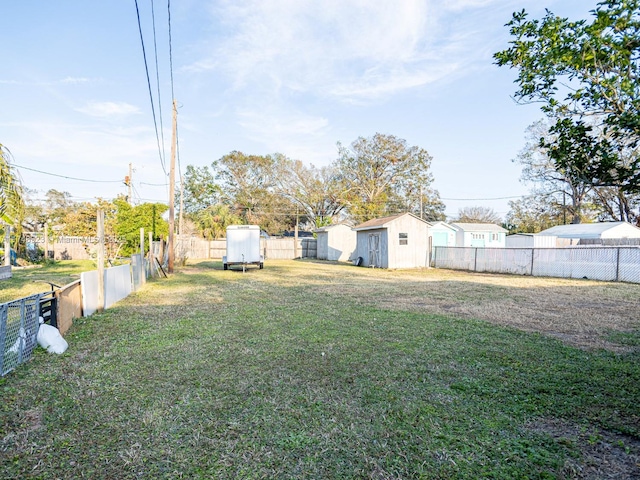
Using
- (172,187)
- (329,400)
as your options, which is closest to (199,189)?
(172,187)

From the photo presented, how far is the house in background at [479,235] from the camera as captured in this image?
29.7 metres

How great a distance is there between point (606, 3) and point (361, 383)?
149 inches

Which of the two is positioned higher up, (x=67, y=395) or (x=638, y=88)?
(x=638, y=88)

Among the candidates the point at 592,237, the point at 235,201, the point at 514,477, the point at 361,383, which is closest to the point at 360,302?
the point at 361,383

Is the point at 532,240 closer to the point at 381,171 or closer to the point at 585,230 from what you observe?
the point at 585,230

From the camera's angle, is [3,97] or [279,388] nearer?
[279,388]

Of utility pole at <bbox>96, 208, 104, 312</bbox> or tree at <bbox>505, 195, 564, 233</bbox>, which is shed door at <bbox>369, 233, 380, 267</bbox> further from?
tree at <bbox>505, 195, 564, 233</bbox>

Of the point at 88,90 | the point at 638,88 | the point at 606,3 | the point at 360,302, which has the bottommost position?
the point at 360,302

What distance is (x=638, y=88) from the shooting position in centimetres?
265

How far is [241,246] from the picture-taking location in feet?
56.6

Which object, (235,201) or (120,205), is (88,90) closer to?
(120,205)

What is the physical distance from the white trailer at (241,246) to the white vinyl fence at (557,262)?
1042 cm

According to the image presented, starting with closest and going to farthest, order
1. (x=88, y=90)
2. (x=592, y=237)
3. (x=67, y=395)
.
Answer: (x=67, y=395) < (x=88, y=90) < (x=592, y=237)

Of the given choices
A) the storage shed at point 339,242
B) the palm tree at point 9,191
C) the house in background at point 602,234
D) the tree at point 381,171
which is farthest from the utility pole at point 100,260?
the tree at point 381,171
